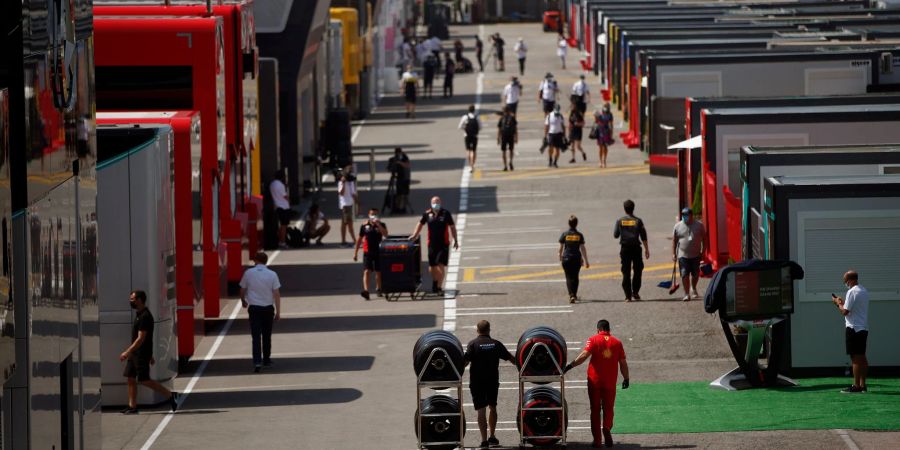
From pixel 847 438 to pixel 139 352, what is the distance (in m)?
7.68

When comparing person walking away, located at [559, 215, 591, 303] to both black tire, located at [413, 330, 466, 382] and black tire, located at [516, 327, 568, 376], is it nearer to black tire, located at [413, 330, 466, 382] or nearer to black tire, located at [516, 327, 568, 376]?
black tire, located at [516, 327, 568, 376]

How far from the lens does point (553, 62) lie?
7450 centimetres

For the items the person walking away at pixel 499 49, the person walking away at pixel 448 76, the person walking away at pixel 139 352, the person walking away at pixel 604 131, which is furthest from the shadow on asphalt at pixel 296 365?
the person walking away at pixel 499 49

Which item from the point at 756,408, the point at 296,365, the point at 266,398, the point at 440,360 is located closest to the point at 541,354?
the point at 440,360

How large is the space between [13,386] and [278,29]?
2279cm

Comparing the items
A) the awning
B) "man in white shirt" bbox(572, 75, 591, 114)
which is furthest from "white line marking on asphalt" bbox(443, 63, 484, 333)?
"man in white shirt" bbox(572, 75, 591, 114)

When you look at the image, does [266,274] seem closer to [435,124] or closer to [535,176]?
[535,176]

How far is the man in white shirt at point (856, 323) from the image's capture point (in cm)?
1864

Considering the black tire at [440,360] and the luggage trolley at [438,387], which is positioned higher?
the black tire at [440,360]

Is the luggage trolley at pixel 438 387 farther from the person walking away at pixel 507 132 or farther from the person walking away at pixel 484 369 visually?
the person walking away at pixel 507 132

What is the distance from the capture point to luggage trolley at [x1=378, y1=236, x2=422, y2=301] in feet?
84.4

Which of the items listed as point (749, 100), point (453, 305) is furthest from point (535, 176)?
point (453, 305)

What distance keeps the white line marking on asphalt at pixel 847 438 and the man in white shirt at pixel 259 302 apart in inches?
286

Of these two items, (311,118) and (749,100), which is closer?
(749,100)
